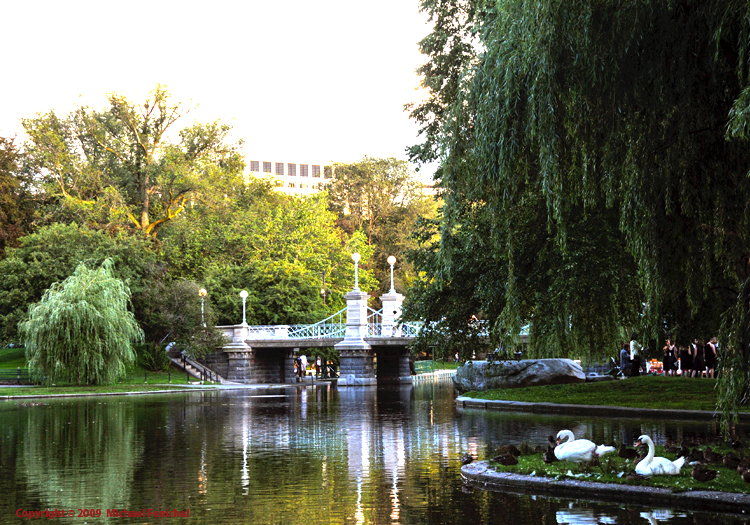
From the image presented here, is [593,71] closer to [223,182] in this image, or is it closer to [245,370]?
[245,370]

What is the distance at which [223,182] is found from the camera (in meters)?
65.1

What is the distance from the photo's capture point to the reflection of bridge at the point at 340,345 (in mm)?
51125

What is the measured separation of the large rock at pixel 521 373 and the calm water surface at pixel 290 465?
4410 mm

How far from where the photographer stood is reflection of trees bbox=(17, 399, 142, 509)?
35.8 ft

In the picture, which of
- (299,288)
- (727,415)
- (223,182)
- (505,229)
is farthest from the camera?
(223,182)

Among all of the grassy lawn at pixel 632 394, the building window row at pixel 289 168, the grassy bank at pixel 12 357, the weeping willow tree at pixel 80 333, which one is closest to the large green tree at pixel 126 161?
the grassy bank at pixel 12 357

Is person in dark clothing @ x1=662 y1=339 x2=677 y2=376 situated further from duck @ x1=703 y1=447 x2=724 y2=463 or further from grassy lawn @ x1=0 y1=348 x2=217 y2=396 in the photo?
grassy lawn @ x1=0 y1=348 x2=217 y2=396

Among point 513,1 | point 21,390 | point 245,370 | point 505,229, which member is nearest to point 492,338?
point 505,229

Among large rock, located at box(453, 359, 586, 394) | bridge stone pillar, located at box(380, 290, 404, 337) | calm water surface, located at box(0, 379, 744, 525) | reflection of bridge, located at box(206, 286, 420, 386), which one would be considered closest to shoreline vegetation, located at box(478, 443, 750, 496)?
calm water surface, located at box(0, 379, 744, 525)

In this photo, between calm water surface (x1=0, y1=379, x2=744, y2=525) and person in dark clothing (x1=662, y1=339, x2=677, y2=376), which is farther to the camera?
person in dark clothing (x1=662, y1=339, x2=677, y2=376)

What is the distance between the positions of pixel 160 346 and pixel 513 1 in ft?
150

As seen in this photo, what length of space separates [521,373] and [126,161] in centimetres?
4350

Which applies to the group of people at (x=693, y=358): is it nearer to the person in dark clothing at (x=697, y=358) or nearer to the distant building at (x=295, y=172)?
the person in dark clothing at (x=697, y=358)

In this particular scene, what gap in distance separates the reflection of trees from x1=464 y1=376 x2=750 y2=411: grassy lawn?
12.1 metres
